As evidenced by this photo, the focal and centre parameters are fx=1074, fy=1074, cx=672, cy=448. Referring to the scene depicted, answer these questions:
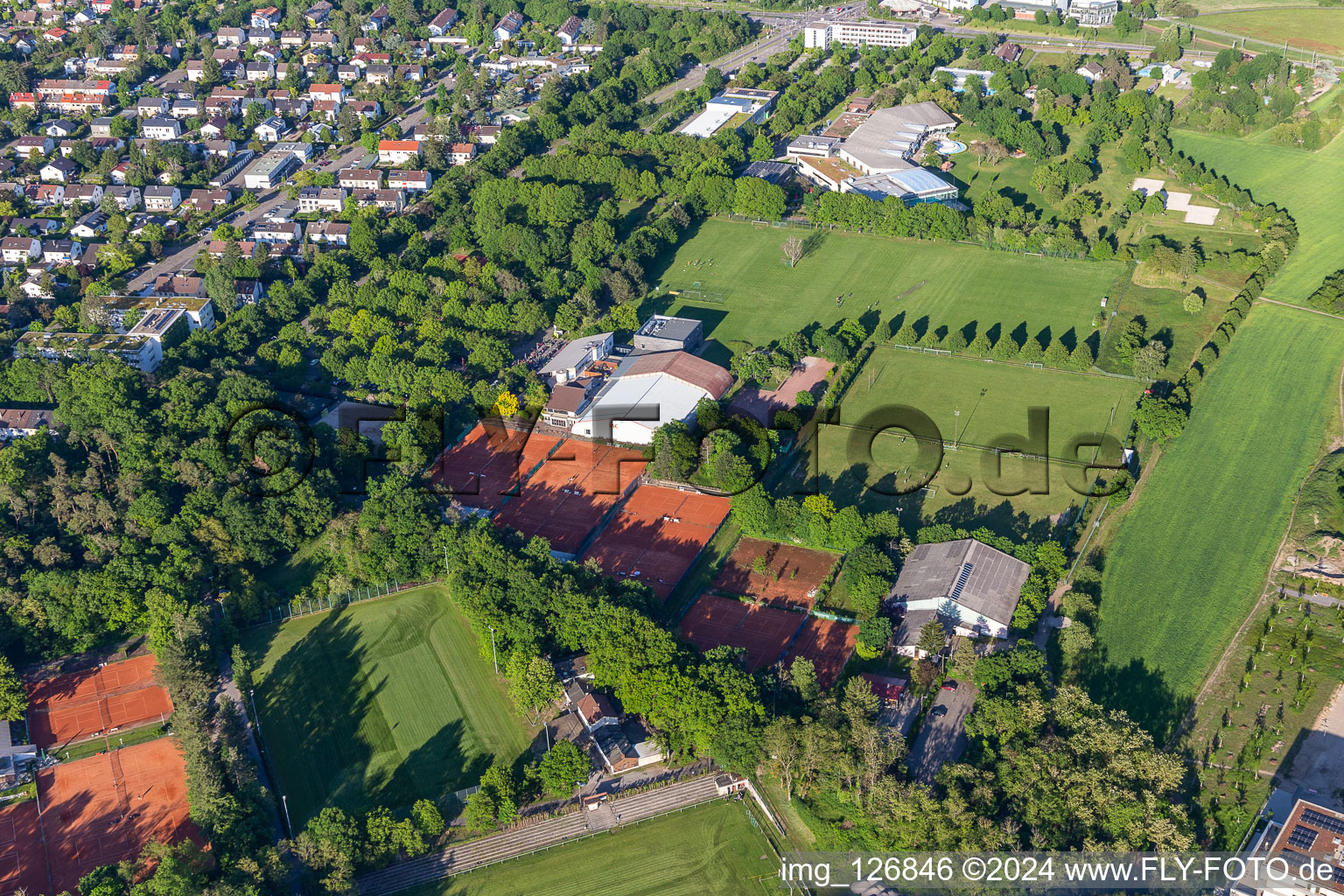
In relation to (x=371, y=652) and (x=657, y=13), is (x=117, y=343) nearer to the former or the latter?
(x=371, y=652)

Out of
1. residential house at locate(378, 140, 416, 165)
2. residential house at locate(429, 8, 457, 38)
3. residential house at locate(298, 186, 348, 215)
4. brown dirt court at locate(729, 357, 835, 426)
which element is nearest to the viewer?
brown dirt court at locate(729, 357, 835, 426)

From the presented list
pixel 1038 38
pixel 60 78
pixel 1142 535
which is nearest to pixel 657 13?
pixel 1038 38

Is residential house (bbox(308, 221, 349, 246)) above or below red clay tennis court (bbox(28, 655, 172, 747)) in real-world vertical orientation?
above

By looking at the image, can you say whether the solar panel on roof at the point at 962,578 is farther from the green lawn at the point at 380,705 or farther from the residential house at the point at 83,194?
the residential house at the point at 83,194

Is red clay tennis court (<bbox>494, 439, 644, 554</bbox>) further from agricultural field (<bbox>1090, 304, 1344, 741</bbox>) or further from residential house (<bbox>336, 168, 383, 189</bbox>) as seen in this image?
residential house (<bbox>336, 168, 383, 189</bbox>)

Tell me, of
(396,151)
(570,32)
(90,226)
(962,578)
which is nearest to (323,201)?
(396,151)

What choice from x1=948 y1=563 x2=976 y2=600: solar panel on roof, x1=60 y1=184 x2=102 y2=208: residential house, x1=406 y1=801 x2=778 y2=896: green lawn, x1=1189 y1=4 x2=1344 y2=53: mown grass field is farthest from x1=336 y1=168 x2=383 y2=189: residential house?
x1=1189 y1=4 x2=1344 y2=53: mown grass field
